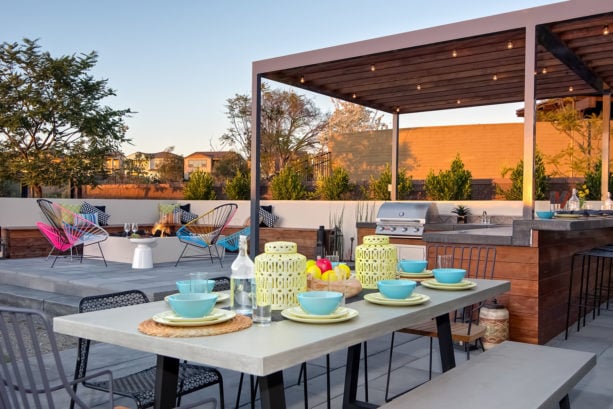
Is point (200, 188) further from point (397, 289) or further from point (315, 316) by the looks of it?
point (315, 316)

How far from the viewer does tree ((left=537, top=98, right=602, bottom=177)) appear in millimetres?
11383

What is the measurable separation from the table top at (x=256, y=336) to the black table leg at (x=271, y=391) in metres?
0.15

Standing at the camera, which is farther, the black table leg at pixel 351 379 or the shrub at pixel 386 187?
the shrub at pixel 386 187

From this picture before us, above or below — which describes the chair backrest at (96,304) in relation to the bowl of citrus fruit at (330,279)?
below

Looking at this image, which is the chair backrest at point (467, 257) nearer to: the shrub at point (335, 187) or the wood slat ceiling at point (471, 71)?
the wood slat ceiling at point (471, 71)

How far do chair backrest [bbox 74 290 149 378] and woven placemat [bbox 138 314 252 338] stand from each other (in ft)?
2.02

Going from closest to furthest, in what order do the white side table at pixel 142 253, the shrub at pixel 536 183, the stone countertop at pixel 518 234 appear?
1. the stone countertop at pixel 518 234
2. the white side table at pixel 142 253
3. the shrub at pixel 536 183

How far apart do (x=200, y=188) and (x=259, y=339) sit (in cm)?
1187

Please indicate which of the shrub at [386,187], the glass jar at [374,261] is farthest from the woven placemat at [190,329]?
the shrub at [386,187]

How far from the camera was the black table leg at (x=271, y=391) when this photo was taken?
1.72m

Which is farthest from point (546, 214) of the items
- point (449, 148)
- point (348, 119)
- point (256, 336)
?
point (348, 119)

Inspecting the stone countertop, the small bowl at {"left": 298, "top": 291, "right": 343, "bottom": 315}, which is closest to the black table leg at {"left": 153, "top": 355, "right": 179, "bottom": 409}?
the small bowl at {"left": 298, "top": 291, "right": 343, "bottom": 315}

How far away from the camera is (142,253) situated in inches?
300

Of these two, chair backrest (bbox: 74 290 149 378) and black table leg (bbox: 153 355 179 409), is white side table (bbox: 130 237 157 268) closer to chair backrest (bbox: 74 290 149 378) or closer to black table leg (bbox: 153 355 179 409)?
chair backrest (bbox: 74 290 149 378)
